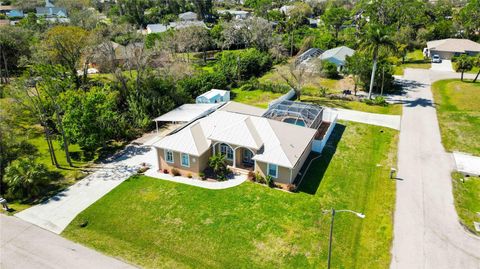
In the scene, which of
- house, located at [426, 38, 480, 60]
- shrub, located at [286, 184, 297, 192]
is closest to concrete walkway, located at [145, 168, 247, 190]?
shrub, located at [286, 184, 297, 192]

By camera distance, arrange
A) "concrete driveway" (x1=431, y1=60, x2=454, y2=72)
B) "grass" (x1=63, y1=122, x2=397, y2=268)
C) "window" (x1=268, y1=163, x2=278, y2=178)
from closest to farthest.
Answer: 1. "grass" (x1=63, y1=122, x2=397, y2=268)
2. "window" (x1=268, y1=163, x2=278, y2=178)
3. "concrete driveway" (x1=431, y1=60, x2=454, y2=72)

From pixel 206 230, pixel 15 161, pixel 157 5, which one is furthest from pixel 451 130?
pixel 157 5

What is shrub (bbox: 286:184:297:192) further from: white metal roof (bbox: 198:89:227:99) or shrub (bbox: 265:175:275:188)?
white metal roof (bbox: 198:89:227:99)

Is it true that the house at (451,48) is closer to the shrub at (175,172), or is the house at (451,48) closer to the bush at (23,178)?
the shrub at (175,172)

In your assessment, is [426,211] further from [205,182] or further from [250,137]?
[205,182]

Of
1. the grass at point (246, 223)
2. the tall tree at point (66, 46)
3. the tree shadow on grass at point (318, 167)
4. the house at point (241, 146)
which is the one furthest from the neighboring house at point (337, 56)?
the tall tree at point (66, 46)

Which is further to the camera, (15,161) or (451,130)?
(451,130)

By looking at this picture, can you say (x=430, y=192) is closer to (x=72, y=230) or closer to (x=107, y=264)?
(x=107, y=264)
